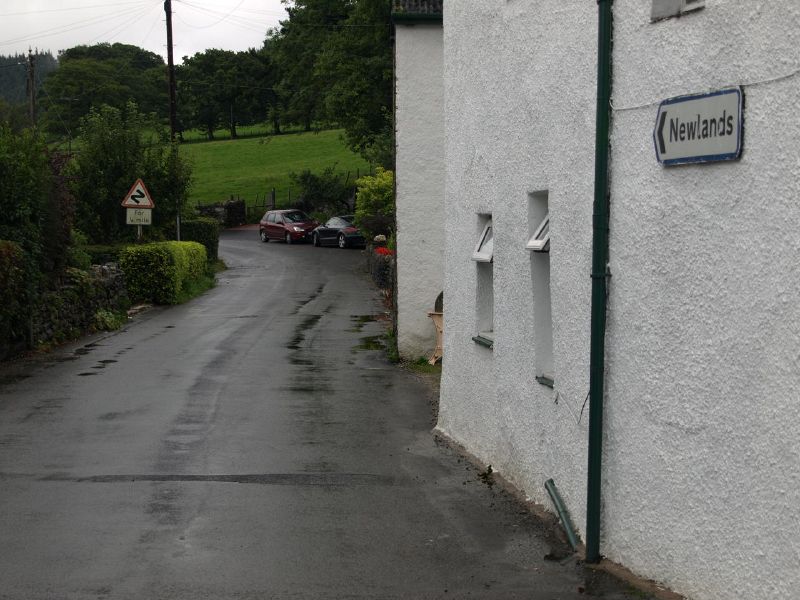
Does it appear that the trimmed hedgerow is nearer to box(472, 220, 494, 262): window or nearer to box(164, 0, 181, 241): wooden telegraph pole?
box(164, 0, 181, 241): wooden telegraph pole

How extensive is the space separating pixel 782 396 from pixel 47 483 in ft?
22.3

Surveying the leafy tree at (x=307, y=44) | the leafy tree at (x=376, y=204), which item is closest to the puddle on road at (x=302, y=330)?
the leafy tree at (x=376, y=204)

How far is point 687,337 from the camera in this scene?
5.94 meters

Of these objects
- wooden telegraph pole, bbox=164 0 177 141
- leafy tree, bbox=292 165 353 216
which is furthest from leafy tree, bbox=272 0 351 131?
leafy tree, bbox=292 165 353 216

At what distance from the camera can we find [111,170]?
110 feet

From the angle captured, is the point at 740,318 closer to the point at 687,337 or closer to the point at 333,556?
the point at 687,337

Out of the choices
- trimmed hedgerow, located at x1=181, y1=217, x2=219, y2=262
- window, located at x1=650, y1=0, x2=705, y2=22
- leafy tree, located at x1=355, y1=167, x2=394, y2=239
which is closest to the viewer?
window, located at x1=650, y1=0, x2=705, y2=22

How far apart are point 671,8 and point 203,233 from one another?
36859mm

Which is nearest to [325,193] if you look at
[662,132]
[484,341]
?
[484,341]

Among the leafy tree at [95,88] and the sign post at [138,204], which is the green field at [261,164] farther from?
the sign post at [138,204]

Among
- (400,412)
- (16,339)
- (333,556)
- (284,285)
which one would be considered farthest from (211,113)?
(333,556)

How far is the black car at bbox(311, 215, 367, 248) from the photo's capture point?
51.5 metres

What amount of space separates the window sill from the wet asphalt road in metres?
1.18

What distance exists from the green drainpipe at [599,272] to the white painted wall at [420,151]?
37.9 feet
